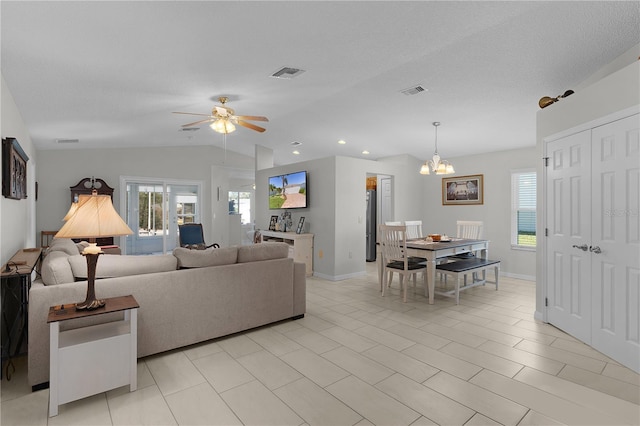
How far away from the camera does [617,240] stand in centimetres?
271

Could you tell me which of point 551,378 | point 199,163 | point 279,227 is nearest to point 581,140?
point 551,378

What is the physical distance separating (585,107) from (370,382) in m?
3.04

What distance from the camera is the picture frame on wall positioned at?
6465 mm

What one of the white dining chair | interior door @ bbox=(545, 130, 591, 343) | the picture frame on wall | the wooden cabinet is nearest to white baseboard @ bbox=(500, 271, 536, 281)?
the picture frame on wall

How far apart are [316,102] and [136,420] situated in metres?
4.20

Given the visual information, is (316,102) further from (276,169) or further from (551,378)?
(551,378)

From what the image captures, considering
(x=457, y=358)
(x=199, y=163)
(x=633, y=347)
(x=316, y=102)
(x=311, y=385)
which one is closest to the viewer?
(x=311, y=385)

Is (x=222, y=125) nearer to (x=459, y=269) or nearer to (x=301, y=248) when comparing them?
(x=301, y=248)

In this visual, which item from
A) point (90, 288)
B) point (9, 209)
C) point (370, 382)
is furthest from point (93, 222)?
point (370, 382)

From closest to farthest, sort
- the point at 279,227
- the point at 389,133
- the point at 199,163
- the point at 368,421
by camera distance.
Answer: the point at 368,421, the point at 389,133, the point at 279,227, the point at 199,163

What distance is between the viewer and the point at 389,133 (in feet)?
19.5

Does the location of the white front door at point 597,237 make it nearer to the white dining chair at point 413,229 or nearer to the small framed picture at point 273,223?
the white dining chair at point 413,229

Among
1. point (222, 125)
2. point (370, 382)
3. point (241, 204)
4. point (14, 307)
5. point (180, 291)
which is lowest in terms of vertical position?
point (370, 382)

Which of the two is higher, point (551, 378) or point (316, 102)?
point (316, 102)
